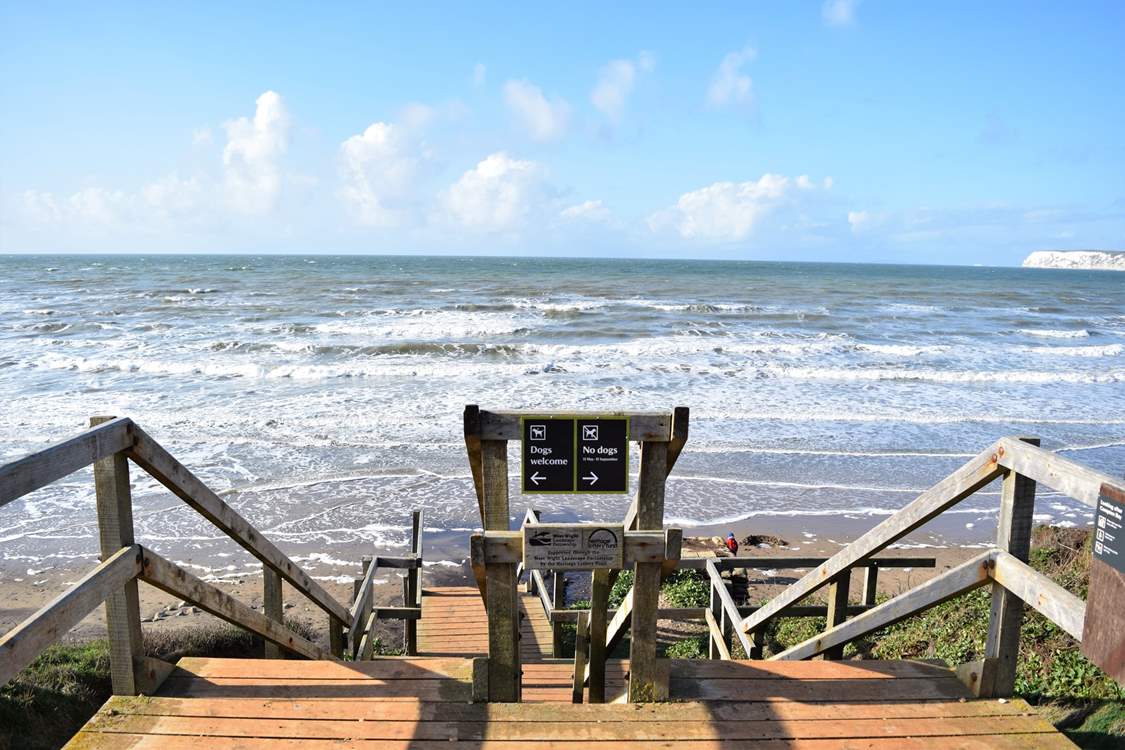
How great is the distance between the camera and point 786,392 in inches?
834

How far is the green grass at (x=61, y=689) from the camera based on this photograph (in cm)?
529

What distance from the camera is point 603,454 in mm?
3230

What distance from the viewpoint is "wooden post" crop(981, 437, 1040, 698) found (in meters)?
3.28

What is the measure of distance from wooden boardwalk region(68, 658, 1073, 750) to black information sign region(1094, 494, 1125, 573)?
→ 1.18 metres

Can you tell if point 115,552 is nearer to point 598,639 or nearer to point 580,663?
point 598,639

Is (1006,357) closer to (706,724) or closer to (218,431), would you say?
(218,431)

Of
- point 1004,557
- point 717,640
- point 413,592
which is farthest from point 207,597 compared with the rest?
point 413,592

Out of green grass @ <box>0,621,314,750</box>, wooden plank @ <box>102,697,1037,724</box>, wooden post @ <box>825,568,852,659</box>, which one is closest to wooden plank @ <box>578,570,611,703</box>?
wooden plank @ <box>102,697,1037,724</box>

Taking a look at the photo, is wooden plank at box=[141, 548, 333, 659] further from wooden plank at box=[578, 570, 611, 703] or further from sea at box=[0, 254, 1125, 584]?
sea at box=[0, 254, 1125, 584]

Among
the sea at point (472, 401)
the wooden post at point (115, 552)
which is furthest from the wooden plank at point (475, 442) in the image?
the sea at point (472, 401)

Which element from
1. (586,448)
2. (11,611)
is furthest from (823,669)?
(11,611)

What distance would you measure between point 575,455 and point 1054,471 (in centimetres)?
188

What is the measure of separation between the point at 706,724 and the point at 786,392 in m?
18.7

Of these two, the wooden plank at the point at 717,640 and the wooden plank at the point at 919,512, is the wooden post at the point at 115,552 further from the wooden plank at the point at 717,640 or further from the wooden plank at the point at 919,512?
the wooden plank at the point at 717,640
